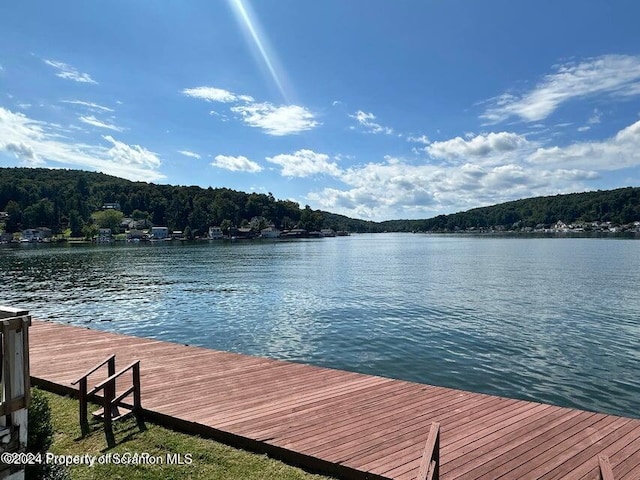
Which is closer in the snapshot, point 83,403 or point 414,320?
point 83,403

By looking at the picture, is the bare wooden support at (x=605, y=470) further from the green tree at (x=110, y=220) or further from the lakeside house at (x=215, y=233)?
the green tree at (x=110, y=220)

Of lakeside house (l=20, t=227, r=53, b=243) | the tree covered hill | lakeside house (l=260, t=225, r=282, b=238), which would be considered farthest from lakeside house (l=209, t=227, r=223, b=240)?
lakeside house (l=20, t=227, r=53, b=243)

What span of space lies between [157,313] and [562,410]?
20.5 m

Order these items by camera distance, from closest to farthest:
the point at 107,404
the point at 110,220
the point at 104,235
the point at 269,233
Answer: the point at 107,404 < the point at 104,235 < the point at 110,220 < the point at 269,233

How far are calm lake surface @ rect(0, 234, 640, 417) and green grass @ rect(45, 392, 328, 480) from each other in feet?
24.1

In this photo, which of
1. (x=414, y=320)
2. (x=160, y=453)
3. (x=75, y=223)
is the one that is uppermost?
(x=75, y=223)

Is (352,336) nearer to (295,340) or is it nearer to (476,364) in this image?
(295,340)

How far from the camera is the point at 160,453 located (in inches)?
230

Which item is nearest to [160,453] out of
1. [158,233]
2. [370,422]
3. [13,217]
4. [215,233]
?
[370,422]

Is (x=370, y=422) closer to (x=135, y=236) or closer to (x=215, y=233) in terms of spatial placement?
(x=135, y=236)

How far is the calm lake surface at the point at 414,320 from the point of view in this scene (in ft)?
41.5

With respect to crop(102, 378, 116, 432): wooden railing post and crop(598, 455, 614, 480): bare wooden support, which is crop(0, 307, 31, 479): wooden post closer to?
crop(102, 378, 116, 432): wooden railing post

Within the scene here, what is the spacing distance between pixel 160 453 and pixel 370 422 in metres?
3.11

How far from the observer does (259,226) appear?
636ft
